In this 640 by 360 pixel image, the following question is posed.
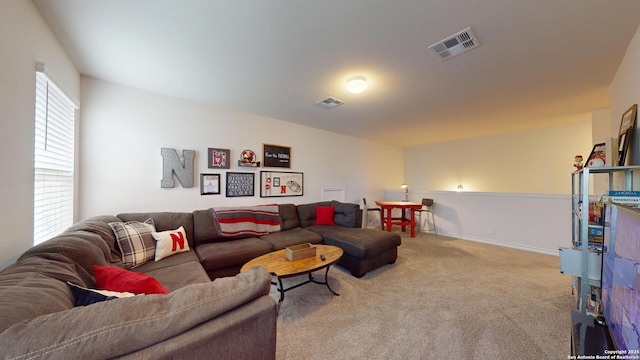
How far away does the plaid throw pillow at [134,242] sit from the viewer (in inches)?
80.1

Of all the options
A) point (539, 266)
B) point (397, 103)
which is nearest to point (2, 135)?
point (397, 103)

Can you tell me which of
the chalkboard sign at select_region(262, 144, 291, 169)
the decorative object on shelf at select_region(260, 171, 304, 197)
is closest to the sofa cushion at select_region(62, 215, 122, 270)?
the decorative object on shelf at select_region(260, 171, 304, 197)

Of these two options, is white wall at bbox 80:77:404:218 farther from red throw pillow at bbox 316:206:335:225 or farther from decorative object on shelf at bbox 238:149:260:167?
red throw pillow at bbox 316:206:335:225

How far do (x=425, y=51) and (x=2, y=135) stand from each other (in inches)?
116

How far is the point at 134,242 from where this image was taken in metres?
2.11

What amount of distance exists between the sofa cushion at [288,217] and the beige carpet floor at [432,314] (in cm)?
103

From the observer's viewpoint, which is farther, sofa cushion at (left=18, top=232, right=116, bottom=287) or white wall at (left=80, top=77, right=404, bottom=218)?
white wall at (left=80, top=77, right=404, bottom=218)

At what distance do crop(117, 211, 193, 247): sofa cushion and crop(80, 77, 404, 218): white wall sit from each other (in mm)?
287

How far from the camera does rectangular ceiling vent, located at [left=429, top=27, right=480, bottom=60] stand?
173 cm

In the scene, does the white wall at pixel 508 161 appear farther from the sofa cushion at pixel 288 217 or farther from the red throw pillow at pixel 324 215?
the sofa cushion at pixel 288 217

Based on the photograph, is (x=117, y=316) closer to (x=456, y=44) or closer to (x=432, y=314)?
(x=432, y=314)

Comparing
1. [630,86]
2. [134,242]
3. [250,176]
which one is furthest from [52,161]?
[630,86]

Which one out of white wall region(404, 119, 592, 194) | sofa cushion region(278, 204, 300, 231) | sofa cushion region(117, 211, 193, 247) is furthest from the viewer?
white wall region(404, 119, 592, 194)

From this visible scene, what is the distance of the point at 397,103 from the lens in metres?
3.15
